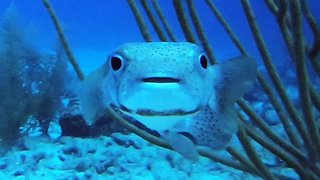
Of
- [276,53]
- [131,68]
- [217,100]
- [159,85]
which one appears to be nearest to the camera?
[159,85]

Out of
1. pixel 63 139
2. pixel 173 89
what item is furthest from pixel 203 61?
pixel 63 139

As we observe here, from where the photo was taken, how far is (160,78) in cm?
102

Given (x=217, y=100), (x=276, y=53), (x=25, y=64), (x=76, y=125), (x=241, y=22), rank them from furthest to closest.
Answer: (x=241, y=22)
(x=276, y=53)
(x=25, y=64)
(x=76, y=125)
(x=217, y=100)

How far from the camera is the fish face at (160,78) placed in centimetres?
104

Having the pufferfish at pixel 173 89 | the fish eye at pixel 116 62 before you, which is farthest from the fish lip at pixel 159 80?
the fish eye at pixel 116 62

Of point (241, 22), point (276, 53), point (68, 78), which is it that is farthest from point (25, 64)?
point (241, 22)

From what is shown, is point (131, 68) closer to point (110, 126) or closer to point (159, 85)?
point (159, 85)

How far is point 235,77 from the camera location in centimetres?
139

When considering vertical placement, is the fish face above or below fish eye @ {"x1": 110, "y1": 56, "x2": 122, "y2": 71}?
below

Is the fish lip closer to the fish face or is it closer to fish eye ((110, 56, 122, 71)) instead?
the fish face

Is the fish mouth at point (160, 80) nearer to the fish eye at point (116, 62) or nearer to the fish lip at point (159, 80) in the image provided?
the fish lip at point (159, 80)

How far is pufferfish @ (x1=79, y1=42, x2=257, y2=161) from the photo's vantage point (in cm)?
106

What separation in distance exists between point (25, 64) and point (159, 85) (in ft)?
16.0

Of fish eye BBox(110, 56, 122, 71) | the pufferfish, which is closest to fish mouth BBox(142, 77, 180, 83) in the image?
the pufferfish
